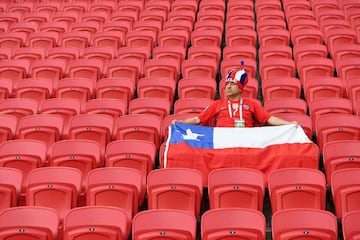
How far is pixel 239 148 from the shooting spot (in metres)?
7.70

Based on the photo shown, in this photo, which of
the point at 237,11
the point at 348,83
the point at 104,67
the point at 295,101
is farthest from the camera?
the point at 237,11

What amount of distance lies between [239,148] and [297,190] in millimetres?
975

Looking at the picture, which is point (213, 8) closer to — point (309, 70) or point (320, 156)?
point (309, 70)

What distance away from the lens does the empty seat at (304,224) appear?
6.13 metres

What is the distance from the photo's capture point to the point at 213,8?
13.0 m

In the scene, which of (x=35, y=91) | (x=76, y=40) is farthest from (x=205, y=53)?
(x=35, y=91)

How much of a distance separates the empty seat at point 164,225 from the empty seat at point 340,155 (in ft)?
6.37

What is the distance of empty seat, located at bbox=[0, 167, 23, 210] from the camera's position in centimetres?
723

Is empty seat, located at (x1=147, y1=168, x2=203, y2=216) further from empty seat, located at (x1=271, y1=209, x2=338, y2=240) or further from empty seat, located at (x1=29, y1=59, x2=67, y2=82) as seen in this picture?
empty seat, located at (x1=29, y1=59, x2=67, y2=82)

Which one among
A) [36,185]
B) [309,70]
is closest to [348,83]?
[309,70]

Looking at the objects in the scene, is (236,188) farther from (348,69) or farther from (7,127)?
(348,69)

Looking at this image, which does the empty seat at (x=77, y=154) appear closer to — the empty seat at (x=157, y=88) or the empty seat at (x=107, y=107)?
the empty seat at (x=107, y=107)

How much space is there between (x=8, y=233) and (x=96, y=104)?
3019 millimetres

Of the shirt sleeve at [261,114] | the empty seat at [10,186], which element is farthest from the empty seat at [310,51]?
the empty seat at [10,186]
